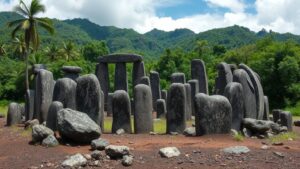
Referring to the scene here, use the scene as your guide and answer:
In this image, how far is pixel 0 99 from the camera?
52781 mm

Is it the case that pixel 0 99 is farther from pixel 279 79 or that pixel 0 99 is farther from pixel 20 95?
pixel 279 79

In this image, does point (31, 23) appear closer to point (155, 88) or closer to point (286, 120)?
point (155, 88)

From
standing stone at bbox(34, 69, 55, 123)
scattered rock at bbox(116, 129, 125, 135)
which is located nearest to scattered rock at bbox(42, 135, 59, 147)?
scattered rock at bbox(116, 129, 125, 135)

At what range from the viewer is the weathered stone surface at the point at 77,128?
13.1 metres

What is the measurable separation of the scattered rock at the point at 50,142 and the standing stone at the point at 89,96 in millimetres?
2963

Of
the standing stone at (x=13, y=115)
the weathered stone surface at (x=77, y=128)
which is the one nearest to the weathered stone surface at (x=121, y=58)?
the standing stone at (x=13, y=115)

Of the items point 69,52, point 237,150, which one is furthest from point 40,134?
point 69,52

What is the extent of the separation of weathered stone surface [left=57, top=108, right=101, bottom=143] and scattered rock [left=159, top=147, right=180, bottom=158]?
2.14 m

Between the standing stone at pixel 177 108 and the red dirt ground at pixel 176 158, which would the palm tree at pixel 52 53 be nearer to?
the standing stone at pixel 177 108

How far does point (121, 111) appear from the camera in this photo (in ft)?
54.4

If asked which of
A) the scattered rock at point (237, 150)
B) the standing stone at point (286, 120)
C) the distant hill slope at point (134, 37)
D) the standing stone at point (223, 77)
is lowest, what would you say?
the scattered rock at point (237, 150)

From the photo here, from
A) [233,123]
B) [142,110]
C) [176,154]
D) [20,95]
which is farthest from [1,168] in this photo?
[20,95]

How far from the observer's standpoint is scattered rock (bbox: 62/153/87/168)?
1141cm

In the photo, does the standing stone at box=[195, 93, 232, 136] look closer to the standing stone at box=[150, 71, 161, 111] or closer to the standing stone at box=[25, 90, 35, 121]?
the standing stone at box=[25, 90, 35, 121]
